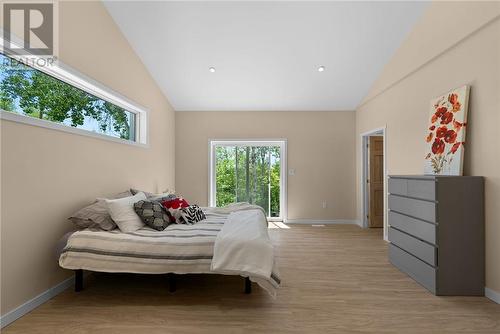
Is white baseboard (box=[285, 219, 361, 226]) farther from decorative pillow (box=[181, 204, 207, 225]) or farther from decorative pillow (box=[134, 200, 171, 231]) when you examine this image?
decorative pillow (box=[134, 200, 171, 231])

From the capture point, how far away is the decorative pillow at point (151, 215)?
2924mm

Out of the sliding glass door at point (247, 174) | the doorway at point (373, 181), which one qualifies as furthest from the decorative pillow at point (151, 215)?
the doorway at point (373, 181)

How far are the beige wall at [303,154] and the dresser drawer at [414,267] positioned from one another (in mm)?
2511

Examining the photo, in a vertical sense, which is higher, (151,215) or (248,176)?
(248,176)

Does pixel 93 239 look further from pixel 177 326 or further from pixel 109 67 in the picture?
pixel 109 67

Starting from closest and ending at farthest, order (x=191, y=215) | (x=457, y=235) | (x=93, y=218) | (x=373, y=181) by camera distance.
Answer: (x=457, y=235) → (x=93, y=218) → (x=191, y=215) → (x=373, y=181)

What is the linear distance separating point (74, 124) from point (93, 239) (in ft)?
4.33

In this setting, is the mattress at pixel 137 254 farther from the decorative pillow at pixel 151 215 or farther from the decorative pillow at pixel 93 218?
the decorative pillow at pixel 151 215

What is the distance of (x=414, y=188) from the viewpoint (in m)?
2.92

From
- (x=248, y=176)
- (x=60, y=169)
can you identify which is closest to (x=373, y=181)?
(x=248, y=176)

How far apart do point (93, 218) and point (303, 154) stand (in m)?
4.24

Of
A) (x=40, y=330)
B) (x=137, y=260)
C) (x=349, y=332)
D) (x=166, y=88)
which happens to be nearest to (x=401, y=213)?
(x=349, y=332)

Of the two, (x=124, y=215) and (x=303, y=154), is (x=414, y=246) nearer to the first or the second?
(x=124, y=215)

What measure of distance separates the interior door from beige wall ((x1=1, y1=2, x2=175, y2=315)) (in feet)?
14.0
